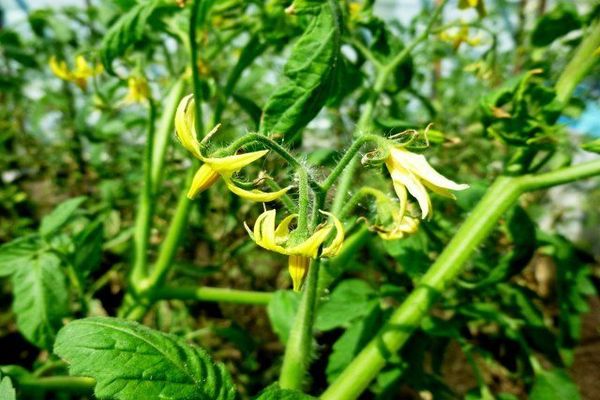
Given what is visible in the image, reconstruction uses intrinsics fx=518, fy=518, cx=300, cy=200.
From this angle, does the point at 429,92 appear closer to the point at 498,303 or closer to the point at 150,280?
the point at 498,303

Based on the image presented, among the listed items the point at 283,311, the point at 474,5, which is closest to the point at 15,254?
the point at 283,311

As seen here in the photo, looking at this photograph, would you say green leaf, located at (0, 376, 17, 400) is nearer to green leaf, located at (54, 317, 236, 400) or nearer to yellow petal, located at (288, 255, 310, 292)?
green leaf, located at (54, 317, 236, 400)

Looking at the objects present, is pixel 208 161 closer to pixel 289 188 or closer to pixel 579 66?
pixel 289 188

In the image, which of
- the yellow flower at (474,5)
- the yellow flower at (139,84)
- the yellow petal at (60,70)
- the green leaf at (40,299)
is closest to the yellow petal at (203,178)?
the green leaf at (40,299)

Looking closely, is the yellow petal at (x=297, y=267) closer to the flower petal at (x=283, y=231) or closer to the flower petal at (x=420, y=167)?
the flower petal at (x=283, y=231)

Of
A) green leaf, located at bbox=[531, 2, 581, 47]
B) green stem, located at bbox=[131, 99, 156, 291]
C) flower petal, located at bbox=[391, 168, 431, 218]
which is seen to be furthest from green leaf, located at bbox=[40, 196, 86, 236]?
green leaf, located at bbox=[531, 2, 581, 47]

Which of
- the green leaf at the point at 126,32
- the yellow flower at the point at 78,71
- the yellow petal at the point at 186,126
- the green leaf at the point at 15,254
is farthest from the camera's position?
the yellow flower at the point at 78,71

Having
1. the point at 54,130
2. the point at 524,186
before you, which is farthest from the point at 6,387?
the point at 54,130
